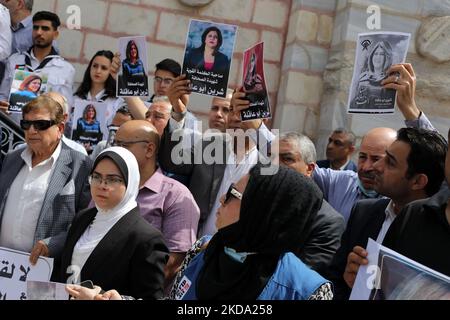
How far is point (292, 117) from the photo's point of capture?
8.78m

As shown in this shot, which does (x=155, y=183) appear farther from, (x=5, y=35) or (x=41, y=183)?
(x=5, y=35)

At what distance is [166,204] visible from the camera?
4543mm

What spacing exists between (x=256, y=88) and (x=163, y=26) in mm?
4207

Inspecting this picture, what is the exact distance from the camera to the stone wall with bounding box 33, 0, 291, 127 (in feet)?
28.8

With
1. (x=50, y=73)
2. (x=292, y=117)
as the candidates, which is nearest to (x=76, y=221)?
(x=50, y=73)

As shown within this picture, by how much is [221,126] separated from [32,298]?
3128 mm

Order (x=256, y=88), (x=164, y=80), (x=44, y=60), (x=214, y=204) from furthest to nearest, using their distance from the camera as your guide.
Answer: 1. (x=44, y=60)
2. (x=164, y=80)
3. (x=214, y=204)
4. (x=256, y=88)

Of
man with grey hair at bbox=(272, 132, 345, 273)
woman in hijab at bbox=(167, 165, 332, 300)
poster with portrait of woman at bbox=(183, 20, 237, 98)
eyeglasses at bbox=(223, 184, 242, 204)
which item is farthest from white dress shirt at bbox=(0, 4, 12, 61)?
woman in hijab at bbox=(167, 165, 332, 300)

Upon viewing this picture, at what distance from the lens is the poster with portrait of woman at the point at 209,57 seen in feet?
16.5

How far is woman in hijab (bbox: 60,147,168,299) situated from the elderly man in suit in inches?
24.6

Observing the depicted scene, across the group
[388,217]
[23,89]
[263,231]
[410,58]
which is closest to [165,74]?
[23,89]

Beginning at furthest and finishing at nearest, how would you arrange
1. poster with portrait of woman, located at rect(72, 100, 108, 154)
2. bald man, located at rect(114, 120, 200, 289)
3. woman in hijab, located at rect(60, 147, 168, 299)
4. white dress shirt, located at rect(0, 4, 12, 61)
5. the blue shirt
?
the blue shirt → white dress shirt, located at rect(0, 4, 12, 61) → poster with portrait of woman, located at rect(72, 100, 108, 154) → bald man, located at rect(114, 120, 200, 289) → woman in hijab, located at rect(60, 147, 168, 299)

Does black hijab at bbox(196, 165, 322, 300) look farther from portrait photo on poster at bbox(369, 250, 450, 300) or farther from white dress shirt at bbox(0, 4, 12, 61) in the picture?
white dress shirt at bbox(0, 4, 12, 61)

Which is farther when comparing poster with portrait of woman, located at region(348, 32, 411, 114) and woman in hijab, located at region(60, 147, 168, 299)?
poster with portrait of woman, located at region(348, 32, 411, 114)
